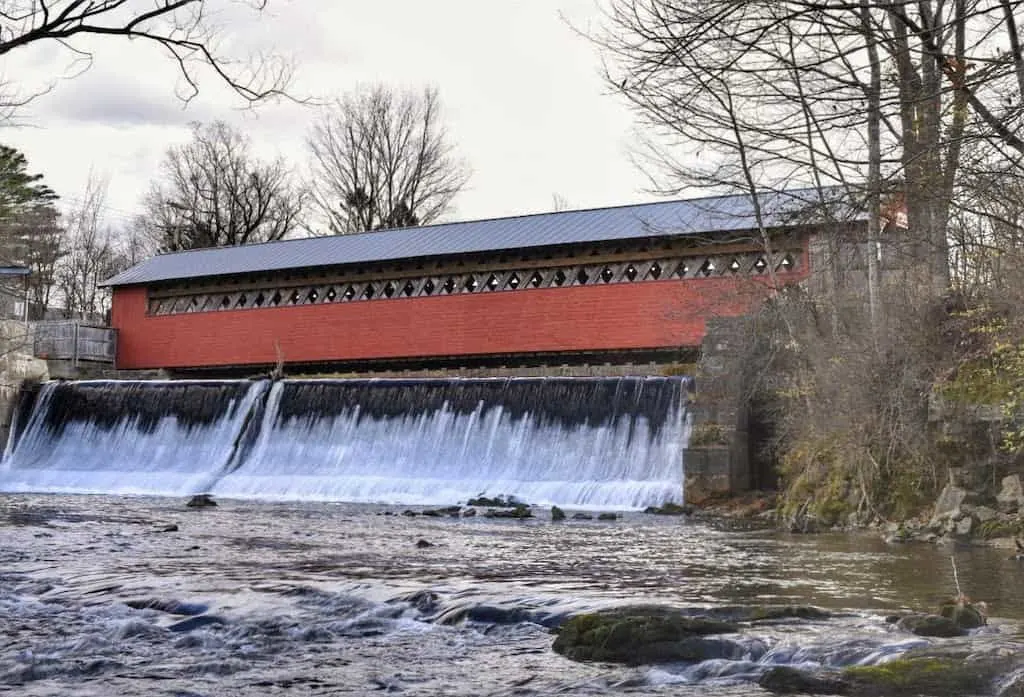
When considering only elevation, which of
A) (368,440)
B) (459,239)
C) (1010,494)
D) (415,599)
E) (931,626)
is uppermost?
(459,239)

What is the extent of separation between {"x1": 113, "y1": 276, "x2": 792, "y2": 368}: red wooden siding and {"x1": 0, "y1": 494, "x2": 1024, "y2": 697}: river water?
24.1 ft

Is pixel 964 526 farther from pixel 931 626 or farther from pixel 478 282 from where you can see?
pixel 478 282

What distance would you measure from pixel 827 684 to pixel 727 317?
10991 mm

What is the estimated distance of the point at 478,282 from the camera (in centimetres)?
2206

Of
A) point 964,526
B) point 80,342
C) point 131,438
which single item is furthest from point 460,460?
point 80,342

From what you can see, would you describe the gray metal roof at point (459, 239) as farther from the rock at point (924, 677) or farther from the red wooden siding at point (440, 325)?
the rock at point (924, 677)

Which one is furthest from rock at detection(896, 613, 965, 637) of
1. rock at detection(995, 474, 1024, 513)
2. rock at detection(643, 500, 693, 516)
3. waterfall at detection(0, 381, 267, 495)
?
waterfall at detection(0, 381, 267, 495)

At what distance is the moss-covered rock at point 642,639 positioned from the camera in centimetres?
508

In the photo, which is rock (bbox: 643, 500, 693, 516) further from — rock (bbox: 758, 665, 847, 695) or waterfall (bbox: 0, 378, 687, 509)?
rock (bbox: 758, 665, 847, 695)

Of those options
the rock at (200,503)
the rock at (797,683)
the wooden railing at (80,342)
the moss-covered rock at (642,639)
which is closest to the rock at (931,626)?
the moss-covered rock at (642,639)

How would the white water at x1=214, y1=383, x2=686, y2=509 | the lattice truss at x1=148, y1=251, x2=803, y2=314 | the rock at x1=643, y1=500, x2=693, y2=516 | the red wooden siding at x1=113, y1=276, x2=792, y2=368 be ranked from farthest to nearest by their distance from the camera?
the red wooden siding at x1=113, y1=276, x2=792, y2=368 < the lattice truss at x1=148, y1=251, x2=803, y2=314 < the white water at x1=214, y1=383, x2=686, y2=509 < the rock at x1=643, y1=500, x2=693, y2=516

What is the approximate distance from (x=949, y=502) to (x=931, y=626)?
526 centimetres

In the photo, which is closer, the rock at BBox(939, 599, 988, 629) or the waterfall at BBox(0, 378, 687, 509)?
the rock at BBox(939, 599, 988, 629)

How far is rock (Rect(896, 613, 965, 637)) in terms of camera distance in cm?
530
